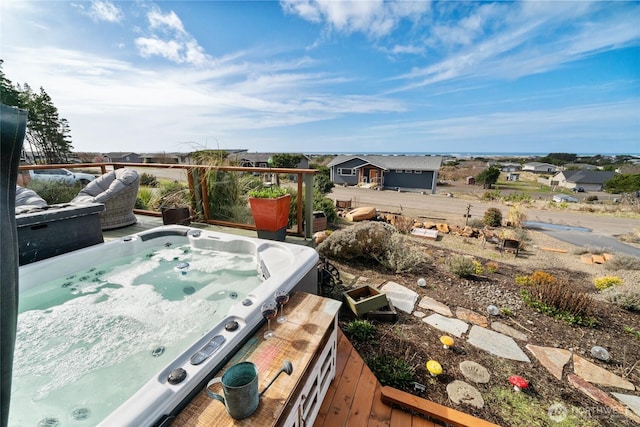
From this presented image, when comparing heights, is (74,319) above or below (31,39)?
below

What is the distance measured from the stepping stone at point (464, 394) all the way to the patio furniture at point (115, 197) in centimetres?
453

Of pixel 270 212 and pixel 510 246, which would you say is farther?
pixel 510 246

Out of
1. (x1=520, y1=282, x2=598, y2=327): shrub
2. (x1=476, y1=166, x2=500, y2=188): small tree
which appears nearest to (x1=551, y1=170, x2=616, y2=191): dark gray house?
(x1=476, y1=166, x2=500, y2=188): small tree

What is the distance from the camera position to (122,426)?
0.93 meters

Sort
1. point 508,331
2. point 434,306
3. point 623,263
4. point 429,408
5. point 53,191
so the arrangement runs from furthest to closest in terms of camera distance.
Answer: point 623,263 → point 53,191 → point 434,306 → point 508,331 → point 429,408

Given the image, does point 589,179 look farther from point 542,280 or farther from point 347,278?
point 347,278

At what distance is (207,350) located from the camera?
4.31 feet

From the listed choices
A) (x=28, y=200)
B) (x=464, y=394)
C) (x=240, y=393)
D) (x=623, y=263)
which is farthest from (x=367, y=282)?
(x=623, y=263)

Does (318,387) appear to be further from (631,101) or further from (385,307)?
(631,101)

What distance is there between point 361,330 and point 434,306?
1.06m

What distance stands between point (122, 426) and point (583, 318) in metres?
3.98

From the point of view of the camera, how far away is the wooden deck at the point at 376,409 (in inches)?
63.1

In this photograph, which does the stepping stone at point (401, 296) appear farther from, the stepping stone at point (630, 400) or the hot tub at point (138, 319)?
the stepping stone at point (630, 400)

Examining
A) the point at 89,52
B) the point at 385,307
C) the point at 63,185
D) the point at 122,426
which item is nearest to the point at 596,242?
the point at 385,307
